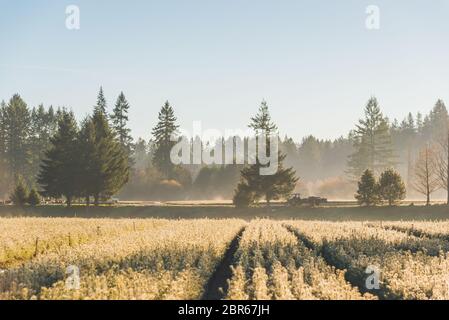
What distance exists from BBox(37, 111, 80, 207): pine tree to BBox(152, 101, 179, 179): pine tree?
39.6 m

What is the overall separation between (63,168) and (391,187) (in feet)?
128

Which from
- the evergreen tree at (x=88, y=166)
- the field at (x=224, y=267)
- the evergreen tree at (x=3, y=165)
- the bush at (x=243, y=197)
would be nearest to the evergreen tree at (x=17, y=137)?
the evergreen tree at (x=3, y=165)

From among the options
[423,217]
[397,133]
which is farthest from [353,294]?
[397,133]

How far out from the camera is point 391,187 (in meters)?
61.4

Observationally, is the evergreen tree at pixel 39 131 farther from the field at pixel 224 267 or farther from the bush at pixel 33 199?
the field at pixel 224 267

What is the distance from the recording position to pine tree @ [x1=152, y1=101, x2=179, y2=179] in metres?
111

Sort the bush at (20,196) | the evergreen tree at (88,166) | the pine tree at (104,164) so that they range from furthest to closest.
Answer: the pine tree at (104,164) → the evergreen tree at (88,166) → the bush at (20,196)

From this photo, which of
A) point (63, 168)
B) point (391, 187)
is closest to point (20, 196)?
point (63, 168)

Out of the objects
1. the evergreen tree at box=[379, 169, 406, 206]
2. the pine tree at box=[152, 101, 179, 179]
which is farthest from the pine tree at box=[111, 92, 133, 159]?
the evergreen tree at box=[379, 169, 406, 206]

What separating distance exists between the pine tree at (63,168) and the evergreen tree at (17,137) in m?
42.5

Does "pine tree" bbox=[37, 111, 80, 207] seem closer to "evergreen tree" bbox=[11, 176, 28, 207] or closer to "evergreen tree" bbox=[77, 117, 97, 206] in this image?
"evergreen tree" bbox=[77, 117, 97, 206]

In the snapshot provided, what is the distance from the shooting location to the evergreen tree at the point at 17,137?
4417 inches

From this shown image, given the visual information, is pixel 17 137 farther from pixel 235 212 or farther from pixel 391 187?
pixel 391 187

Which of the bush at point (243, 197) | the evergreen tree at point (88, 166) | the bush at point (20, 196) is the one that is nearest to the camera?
the bush at point (243, 197)
